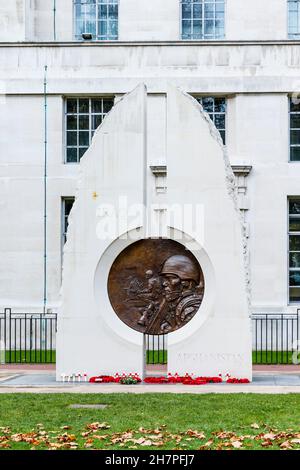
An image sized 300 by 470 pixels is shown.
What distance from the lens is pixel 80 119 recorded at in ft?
100

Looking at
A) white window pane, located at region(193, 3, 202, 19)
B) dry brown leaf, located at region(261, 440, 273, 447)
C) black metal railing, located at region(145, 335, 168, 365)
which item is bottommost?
black metal railing, located at region(145, 335, 168, 365)

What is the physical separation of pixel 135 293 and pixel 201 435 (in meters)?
7.14

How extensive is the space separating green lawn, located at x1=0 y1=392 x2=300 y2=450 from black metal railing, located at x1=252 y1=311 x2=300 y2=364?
11708 mm

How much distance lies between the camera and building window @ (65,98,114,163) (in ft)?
99.9

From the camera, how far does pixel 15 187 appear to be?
3023 cm

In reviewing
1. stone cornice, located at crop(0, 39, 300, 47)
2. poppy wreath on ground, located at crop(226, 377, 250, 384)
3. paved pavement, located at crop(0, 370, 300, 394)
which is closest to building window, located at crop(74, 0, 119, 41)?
stone cornice, located at crop(0, 39, 300, 47)

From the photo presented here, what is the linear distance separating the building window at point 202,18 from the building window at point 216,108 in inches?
157

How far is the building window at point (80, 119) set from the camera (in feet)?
99.9

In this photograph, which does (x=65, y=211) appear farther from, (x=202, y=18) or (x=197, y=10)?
(x=197, y=10)

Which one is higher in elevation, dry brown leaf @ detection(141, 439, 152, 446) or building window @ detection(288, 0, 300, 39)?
building window @ detection(288, 0, 300, 39)

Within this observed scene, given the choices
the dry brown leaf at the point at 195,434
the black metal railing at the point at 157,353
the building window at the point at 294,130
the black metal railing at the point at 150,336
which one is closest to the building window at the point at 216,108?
the building window at the point at 294,130

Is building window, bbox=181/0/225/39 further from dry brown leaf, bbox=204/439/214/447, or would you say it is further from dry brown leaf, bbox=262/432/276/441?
dry brown leaf, bbox=204/439/214/447
